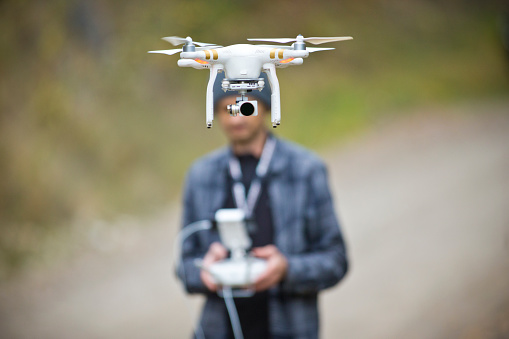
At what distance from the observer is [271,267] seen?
1499 millimetres

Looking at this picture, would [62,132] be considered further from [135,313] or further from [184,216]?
[184,216]

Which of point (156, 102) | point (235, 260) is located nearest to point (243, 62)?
point (235, 260)

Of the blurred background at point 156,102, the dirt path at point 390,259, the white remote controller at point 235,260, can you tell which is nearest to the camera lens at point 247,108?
the white remote controller at point 235,260

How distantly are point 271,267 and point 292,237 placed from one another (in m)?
0.18

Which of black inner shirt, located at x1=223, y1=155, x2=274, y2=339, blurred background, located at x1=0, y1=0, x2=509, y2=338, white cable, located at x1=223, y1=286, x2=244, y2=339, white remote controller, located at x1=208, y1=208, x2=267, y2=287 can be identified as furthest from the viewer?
blurred background, located at x1=0, y1=0, x2=509, y2=338

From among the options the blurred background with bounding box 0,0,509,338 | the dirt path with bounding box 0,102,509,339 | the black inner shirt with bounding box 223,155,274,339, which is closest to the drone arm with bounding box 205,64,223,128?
the black inner shirt with bounding box 223,155,274,339

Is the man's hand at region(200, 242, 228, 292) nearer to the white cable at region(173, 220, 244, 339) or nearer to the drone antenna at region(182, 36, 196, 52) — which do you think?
the white cable at region(173, 220, 244, 339)

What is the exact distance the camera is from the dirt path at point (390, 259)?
3072 millimetres

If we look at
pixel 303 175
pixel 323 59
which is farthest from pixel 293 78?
pixel 303 175

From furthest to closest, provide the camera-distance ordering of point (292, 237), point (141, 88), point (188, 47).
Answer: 1. point (141, 88)
2. point (292, 237)
3. point (188, 47)

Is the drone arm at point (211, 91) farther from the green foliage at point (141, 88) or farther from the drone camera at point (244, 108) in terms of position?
the green foliage at point (141, 88)

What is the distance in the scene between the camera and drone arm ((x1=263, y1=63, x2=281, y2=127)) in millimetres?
805

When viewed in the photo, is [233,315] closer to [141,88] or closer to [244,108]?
[244,108]

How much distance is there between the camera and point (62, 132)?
377 centimetres
